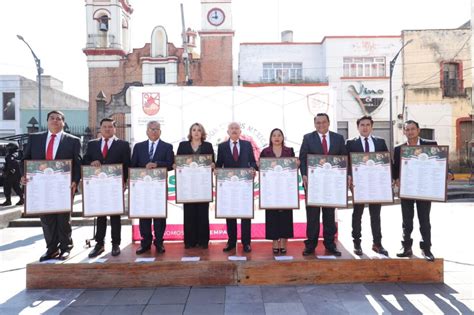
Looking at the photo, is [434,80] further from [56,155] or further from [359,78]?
[56,155]

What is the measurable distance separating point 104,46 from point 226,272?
2852 centimetres

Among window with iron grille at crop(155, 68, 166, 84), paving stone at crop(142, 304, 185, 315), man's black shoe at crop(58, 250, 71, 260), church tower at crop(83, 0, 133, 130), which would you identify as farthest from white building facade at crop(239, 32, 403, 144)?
paving stone at crop(142, 304, 185, 315)

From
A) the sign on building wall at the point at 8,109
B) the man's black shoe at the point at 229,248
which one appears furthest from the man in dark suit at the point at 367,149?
the sign on building wall at the point at 8,109

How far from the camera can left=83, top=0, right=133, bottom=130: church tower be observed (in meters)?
29.6

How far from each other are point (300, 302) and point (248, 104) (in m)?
3.20

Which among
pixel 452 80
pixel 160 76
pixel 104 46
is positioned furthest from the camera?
pixel 160 76

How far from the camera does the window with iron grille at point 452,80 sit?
25.6 meters

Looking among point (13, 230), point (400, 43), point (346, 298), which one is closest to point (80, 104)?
point (400, 43)

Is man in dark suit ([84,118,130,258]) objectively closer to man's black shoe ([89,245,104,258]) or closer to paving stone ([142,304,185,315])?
man's black shoe ([89,245,104,258])

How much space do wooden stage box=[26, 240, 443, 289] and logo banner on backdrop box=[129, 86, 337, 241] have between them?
5.17 feet

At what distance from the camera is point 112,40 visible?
30.1 m

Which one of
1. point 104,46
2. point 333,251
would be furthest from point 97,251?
point 104,46

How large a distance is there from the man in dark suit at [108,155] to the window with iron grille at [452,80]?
976 inches

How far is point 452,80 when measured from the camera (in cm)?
2572
